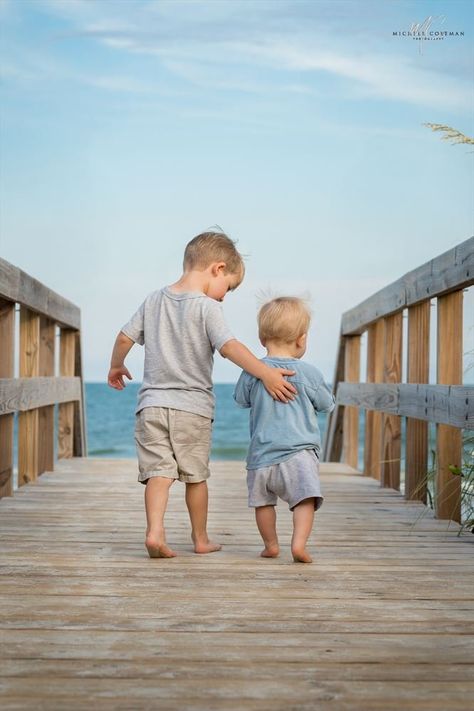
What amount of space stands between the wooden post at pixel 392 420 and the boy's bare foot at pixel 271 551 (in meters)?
2.20

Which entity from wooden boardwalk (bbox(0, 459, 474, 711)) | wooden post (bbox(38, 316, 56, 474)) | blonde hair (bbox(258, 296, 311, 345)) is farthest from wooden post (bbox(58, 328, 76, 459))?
blonde hair (bbox(258, 296, 311, 345))

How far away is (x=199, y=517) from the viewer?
10.8 feet

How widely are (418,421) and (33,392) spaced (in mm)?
1993

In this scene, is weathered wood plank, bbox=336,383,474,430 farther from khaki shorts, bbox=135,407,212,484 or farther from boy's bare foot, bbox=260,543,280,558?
khaki shorts, bbox=135,407,212,484

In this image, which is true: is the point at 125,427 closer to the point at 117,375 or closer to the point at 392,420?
the point at 392,420

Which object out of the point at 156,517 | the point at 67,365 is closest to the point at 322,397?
the point at 156,517

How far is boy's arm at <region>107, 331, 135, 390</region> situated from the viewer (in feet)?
11.4

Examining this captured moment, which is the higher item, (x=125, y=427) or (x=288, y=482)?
(x=288, y=482)

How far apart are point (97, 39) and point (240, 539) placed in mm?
31882

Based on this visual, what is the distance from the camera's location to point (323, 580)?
276 centimetres

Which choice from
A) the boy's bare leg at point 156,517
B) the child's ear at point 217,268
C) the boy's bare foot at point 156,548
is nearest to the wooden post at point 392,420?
the child's ear at point 217,268

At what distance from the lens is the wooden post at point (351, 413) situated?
6879mm

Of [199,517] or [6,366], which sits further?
[6,366]

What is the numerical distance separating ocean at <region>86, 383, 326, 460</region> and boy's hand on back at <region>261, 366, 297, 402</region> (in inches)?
721
